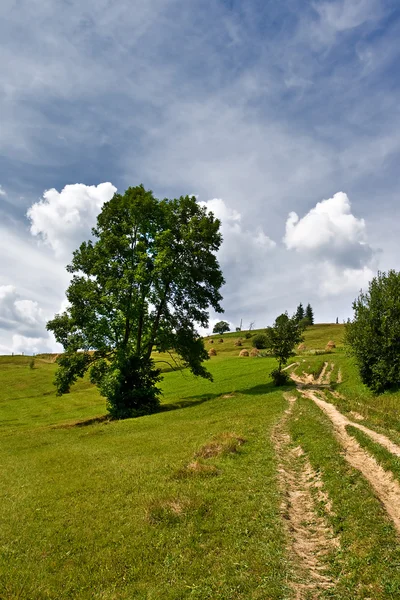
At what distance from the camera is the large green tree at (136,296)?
41.7 metres

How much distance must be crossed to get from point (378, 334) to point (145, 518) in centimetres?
3756

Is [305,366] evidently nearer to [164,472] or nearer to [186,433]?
[186,433]

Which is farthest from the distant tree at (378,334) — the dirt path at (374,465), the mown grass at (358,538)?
the mown grass at (358,538)

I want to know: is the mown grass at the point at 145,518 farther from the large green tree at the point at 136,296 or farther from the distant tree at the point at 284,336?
the distant tree at the point at 284,336

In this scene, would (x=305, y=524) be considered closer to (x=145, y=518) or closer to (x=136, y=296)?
(x=145, y=518)

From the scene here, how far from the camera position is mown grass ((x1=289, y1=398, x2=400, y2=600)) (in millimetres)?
8461

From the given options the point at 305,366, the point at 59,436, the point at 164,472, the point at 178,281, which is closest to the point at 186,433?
the point at 164,472

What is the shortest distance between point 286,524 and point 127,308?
32227 mm

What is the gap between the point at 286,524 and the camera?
39.1ft

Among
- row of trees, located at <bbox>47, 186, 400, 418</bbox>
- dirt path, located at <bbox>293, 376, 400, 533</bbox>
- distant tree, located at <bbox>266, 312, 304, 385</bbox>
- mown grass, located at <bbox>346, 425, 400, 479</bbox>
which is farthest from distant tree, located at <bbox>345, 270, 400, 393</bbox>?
mown grass, located at <bbox>346, 425, 400, 479</bbox>

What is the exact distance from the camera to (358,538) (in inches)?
404

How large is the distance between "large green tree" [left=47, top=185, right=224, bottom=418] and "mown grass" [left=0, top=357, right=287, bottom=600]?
1298 centimetres

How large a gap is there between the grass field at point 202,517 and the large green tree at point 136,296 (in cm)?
1370

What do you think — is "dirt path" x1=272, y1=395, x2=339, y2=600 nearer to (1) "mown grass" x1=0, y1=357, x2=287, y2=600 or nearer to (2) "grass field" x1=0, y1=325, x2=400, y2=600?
(2) "grass field" x1=0, y1=325, x2=400, y2=600
